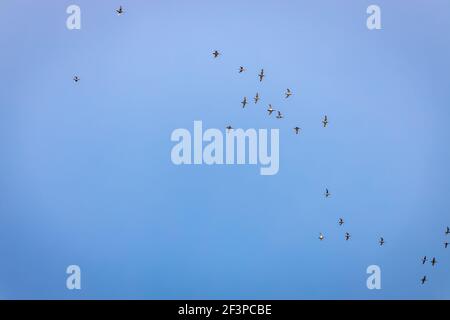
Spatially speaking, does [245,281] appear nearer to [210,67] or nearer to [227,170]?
[227,170]

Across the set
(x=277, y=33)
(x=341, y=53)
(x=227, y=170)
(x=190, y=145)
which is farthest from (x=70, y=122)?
(x=341, y=53)

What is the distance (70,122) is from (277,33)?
1.08 m
